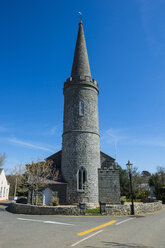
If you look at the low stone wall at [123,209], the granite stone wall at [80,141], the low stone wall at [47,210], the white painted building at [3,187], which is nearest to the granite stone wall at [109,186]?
the granite stone wall at [80,141]

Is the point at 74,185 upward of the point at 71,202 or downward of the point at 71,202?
upward

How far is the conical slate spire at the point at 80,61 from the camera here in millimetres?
26562

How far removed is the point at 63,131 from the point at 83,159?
5.23 m

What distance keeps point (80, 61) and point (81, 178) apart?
17070 mm

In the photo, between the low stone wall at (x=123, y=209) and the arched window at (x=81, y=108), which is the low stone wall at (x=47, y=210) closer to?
the low stone wall at (x=123, y=209)

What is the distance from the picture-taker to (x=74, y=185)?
21.7m

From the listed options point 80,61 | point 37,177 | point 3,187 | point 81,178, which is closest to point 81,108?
point 80,61

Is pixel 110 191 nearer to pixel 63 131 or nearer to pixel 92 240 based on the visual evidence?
pixel 63 131

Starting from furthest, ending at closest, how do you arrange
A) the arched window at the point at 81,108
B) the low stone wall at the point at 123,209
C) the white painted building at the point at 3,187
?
the white painted building at the point at 3,187 → the arched window at the point at 81,108 → the low stone wall at the point at 123,209

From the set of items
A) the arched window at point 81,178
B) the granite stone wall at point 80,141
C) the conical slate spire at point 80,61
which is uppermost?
the conical slate spire at point 80,61

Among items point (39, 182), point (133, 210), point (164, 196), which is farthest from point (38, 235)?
point (164, 196)

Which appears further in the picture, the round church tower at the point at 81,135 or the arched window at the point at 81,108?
the arched window at the point at 81,108

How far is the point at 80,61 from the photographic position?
27.2m

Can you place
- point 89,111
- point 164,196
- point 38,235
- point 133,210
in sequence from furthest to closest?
point 164,196 < point 89,111 < point 133,210 < point 38,235
